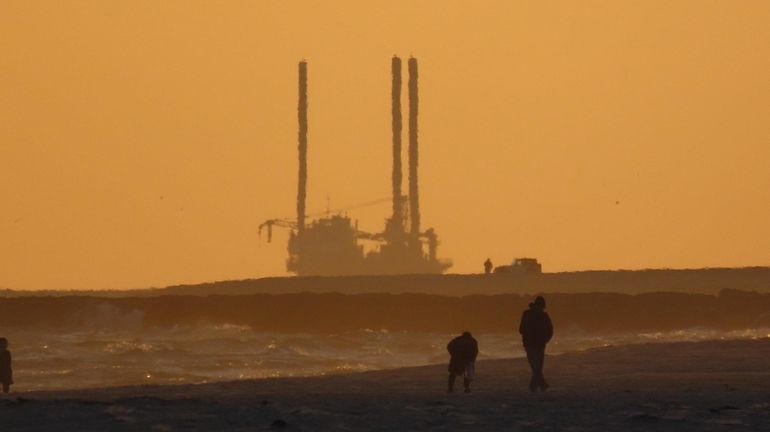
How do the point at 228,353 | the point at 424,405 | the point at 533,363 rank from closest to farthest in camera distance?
the point at 424,405 < the point at 533,363 < the point at 228,353

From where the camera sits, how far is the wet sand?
90.0 feet

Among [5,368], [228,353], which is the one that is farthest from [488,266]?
[5,368]

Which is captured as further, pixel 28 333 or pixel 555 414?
pixel 28 333

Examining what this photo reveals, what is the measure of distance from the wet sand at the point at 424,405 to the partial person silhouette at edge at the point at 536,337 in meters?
0.27

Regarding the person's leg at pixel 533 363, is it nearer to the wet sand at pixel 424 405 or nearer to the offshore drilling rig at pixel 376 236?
the wet sand at pixel 424 405

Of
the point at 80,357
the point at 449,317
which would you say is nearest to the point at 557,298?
the point at 449,317

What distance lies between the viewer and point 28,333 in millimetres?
94562

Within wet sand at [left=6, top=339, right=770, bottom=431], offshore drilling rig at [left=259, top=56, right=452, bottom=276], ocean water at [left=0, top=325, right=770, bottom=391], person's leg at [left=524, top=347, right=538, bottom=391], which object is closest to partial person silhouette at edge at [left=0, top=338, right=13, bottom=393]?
wet sand at [left=6, top=339, right=770, bottom=431]

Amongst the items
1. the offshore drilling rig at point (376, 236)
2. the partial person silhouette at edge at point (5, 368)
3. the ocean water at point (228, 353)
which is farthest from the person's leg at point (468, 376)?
the offshore drilling rig at point (376, 236)

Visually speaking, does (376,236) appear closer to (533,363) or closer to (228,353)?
(228,353)

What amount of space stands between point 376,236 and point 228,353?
97786 mm

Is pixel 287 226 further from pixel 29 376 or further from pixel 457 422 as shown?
pixel 457 422

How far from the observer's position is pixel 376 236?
545 ft

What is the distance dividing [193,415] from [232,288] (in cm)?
10558
